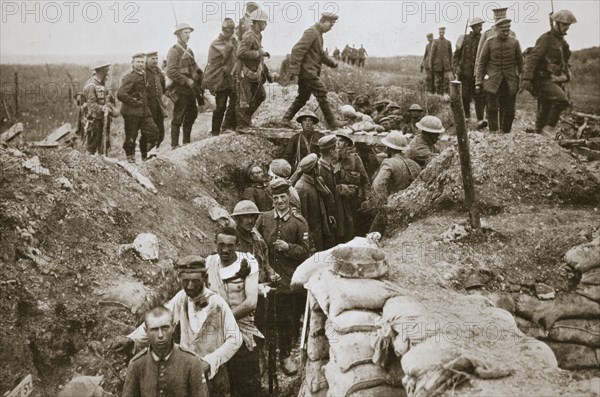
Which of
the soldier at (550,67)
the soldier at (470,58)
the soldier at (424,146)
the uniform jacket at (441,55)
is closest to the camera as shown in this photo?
the soldier at (424,146)

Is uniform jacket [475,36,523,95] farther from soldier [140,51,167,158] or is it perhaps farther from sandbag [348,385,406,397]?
sandbag [348,385,406,397]

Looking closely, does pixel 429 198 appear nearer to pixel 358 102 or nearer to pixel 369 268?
pixel 369 268

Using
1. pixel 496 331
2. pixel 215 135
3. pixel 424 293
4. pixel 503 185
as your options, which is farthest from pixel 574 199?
pixel 215 135

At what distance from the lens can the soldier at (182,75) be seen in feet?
33.4

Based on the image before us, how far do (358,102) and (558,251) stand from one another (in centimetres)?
936

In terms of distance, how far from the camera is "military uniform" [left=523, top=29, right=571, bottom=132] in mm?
9242

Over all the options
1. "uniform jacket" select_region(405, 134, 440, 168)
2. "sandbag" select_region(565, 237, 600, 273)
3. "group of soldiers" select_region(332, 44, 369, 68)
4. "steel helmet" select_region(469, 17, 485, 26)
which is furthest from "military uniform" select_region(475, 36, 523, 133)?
"group of soldiers" select_region(332, 44, 369, 68)

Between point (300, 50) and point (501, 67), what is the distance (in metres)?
2.97

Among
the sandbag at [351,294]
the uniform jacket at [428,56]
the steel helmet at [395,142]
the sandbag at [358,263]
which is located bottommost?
the sandbag at [351,294]

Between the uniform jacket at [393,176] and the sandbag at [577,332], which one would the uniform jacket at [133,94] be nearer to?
the uniform jacket at [393,176]

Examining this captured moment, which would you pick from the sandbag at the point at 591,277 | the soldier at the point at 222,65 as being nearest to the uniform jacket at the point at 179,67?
the soldier at the point at 222,65

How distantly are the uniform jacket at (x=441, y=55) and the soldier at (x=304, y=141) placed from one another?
7.68m

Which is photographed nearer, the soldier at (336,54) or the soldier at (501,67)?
the soldier at (501,67)

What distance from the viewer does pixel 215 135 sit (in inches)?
431
